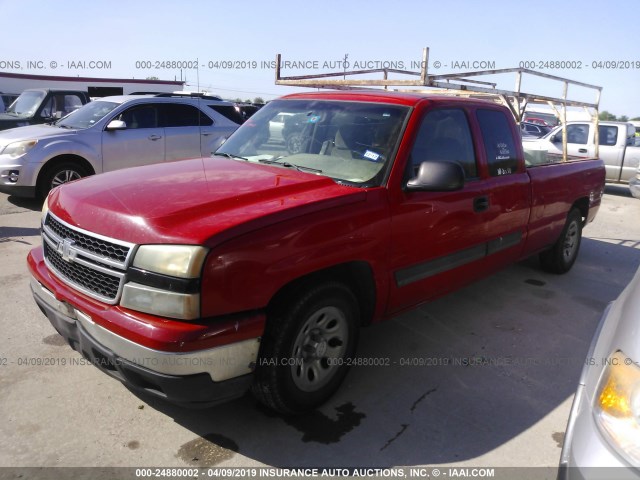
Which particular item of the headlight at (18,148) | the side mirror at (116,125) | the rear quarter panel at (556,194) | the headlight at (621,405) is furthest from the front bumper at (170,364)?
the side mirror at (116,125)

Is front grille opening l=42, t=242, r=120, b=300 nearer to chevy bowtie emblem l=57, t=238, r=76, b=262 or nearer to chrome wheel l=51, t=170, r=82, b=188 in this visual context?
chevy bowtie emblem l=57, t=238, r=76, b=262

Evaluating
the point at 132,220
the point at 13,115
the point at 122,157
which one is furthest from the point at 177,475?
the point at 13,115

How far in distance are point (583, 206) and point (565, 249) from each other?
1.88 ft

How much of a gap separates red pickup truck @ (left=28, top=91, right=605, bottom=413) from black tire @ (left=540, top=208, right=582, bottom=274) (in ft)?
5.30

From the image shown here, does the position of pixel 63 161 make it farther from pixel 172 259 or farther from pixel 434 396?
pixel 434 396

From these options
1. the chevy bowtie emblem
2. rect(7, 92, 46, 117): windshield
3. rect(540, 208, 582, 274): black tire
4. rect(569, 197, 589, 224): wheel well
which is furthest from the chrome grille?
rect(7, 92, 46, 117): windshield

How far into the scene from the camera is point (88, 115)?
8250mm

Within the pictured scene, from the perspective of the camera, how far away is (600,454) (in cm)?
157

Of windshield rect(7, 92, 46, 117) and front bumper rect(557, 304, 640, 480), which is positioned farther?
windshield rect(7, 92, 46, 117)

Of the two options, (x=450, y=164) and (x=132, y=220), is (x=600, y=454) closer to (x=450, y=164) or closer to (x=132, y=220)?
(x=450, y=164)

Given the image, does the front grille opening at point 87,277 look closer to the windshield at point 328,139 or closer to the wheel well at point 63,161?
the windshield at point 328,139

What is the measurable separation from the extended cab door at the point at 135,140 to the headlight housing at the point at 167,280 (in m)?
6.27

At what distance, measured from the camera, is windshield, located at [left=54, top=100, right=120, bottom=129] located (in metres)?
8.04

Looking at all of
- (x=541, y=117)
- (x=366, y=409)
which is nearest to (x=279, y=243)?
(x=366, y=409)
